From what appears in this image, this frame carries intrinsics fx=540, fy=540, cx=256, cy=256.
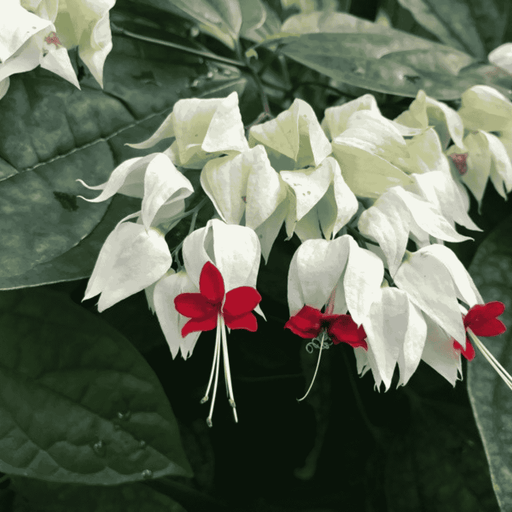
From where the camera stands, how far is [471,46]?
54cm

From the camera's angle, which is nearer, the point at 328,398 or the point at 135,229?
the point at 135,229

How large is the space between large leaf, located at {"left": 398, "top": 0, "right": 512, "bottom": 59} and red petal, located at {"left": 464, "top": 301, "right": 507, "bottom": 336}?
348mm

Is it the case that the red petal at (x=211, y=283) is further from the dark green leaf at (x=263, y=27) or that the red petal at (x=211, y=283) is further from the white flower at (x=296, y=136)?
the dark green leaf at (x=263, y=27)

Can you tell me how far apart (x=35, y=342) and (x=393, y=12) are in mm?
476

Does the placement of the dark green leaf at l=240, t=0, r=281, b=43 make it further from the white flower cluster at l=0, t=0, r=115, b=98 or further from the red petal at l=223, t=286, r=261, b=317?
the red petal at l=223, t=286, r=261, b=317

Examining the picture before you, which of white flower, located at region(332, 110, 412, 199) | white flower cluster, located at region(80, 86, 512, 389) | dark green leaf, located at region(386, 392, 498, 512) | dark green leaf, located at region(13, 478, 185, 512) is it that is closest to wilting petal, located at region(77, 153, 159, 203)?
white flower cluster, located at region(80, 86, 512, 389)

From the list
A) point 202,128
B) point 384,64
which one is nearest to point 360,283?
point 202,128

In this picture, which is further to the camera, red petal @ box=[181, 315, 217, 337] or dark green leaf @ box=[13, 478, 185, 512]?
dark green leaf @ box=[13, 478, 185, 512]

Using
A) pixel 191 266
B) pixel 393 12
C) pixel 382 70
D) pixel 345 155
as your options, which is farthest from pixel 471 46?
pixel 191 266

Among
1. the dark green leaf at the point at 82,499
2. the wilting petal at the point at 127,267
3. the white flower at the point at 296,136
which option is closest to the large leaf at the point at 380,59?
the white flower at the point at 296,136

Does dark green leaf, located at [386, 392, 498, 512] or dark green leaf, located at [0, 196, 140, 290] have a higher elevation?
dark green leaf, located at [0, 196, 140, 290]

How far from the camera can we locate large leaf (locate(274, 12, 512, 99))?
15.7 inches

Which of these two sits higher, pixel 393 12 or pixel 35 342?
pixel 393 12

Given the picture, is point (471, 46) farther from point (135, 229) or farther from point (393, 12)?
point (135, 229)
